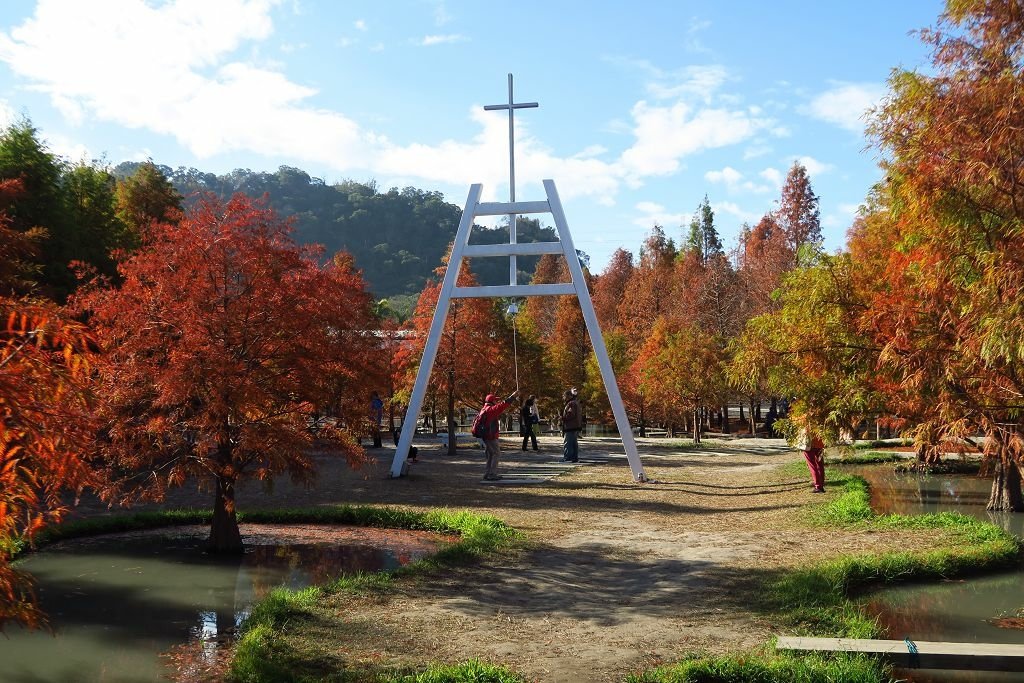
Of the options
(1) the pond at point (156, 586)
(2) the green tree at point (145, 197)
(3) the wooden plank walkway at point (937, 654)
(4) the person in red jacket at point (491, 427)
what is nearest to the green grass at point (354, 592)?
(1) the pond at point (156, 586)

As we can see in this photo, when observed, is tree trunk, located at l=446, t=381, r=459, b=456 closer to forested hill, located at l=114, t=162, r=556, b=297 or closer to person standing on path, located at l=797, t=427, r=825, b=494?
person standing on path, located at l=797, t=427, r=825, b=494

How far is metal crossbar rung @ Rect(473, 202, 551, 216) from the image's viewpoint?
16.3 m

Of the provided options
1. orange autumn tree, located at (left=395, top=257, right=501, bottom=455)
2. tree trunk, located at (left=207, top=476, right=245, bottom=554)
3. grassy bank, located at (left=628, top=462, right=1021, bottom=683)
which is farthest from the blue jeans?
tree trunk, located at (left=207, top=476, right=245, bottom=554)

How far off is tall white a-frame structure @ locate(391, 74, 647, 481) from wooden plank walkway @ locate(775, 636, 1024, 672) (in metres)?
9.66

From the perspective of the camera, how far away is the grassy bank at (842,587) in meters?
5.56

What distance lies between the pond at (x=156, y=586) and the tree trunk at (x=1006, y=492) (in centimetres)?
984

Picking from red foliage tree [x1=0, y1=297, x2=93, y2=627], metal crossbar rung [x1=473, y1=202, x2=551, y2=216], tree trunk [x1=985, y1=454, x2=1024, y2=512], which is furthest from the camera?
metal crossbar rung [x1=473, y1=202, x2=551, y2=216]

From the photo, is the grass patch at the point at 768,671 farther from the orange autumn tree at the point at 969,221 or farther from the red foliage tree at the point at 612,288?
the red foliage tree at the point at 612,288

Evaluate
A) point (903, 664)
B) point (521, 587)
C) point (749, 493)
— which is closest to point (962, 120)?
point (903, 664)

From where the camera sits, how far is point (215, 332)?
9.77m

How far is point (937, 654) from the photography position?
5.90 meters

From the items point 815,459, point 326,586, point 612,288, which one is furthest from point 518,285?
point 612,288

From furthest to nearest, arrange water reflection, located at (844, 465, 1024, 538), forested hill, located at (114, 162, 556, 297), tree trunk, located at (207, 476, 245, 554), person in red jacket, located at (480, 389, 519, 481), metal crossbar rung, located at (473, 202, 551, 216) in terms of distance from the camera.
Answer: forested hill, located at (114, 162, 556, 297) → person in red jacket, located at (480, 389, 519, 481) → metal crossbar rung, located at (473, 202, 551, 216) → water reflection, located at (844, 465, 1024, 538) → tree trunk, located at (207, 476, 245, 554)

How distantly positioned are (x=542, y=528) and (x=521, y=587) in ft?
10.8
